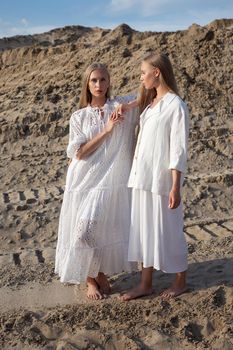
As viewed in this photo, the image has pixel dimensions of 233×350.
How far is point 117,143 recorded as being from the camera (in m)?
3.66

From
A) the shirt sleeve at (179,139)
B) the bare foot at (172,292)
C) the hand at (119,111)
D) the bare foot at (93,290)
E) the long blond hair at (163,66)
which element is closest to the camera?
the shirt sleeve at (179,139)

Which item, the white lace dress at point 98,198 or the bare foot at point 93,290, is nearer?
the white lace dress at point 98,198

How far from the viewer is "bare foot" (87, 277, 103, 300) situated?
12.5 ft

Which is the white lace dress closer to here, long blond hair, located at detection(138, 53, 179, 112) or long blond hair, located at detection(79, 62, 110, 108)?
long blond hair, located at detection(79, 62, 110, 108)

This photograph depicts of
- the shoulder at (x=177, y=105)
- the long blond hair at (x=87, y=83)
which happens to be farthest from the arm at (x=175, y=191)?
the long blond hair at (x=87, y=83)

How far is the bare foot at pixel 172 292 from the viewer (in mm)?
3680

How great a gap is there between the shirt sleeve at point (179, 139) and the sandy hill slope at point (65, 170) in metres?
0.92

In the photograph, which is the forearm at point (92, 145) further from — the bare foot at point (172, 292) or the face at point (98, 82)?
the bare foot at point (172, 292)

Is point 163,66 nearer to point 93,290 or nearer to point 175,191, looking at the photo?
point 175,191

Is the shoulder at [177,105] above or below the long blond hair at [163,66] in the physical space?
below

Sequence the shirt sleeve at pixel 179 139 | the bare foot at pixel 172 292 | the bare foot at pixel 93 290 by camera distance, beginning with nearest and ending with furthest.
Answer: the shirt sleeve at pixel 179 139, the bare foot at pixel 172 292, the bare foot at pixel 93 290

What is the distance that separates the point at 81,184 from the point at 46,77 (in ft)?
25.2

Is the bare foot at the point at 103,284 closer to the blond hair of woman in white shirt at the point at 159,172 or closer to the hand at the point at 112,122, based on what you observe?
the blond hair of woman in white shirt at the point at 159,172

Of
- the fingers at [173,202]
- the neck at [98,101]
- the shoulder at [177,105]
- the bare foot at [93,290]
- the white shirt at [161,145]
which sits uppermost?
the neck at [98,101]
